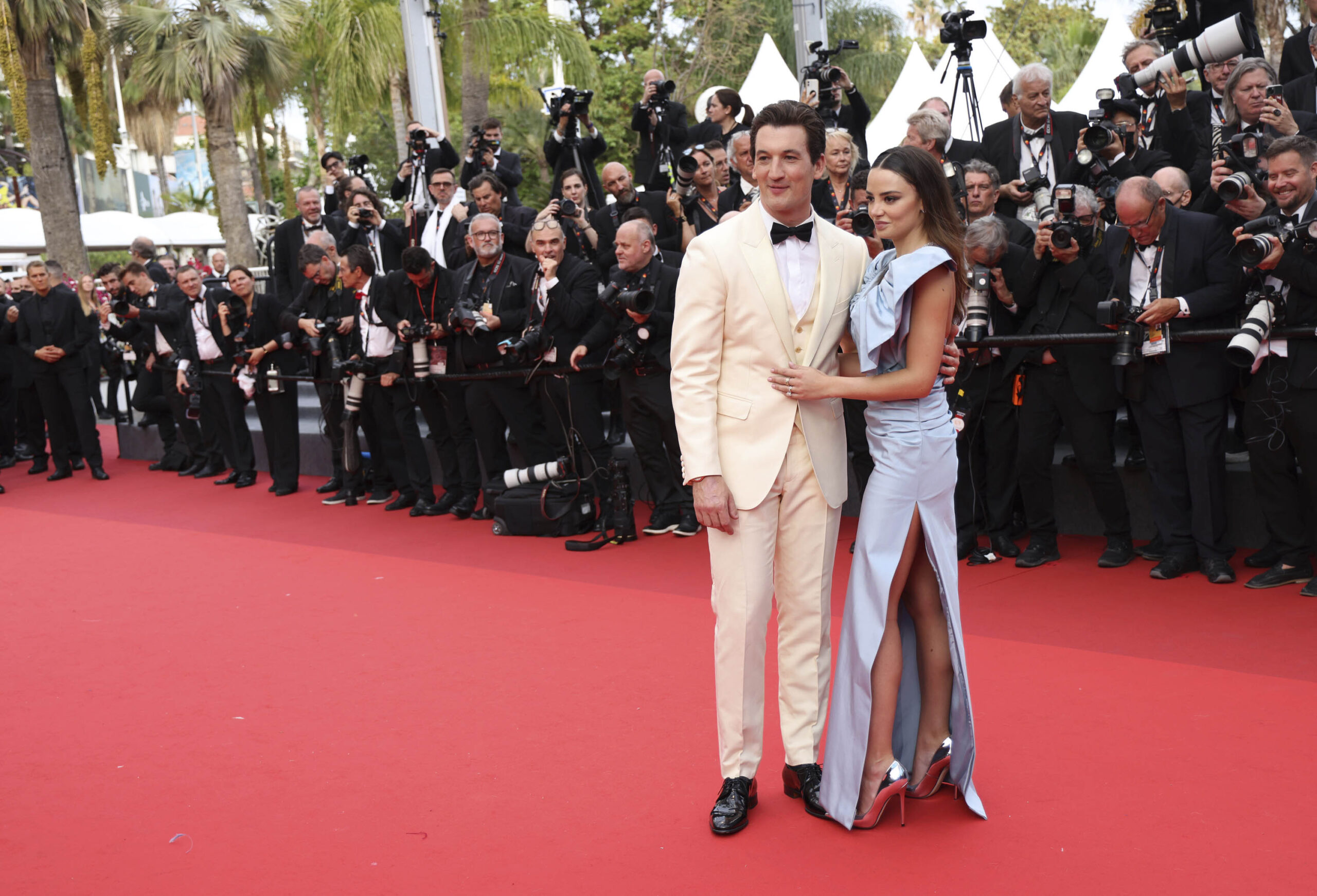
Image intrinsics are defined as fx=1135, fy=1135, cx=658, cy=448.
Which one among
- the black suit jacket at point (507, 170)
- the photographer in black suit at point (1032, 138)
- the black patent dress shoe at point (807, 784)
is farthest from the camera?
the black suit jacket at point (507, 170)

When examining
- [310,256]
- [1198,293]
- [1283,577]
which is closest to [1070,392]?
[1198,293]

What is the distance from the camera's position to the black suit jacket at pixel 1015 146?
261 inches

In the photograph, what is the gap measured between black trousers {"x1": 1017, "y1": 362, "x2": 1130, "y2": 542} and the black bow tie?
9.60 feet

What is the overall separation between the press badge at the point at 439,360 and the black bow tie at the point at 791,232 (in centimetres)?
502

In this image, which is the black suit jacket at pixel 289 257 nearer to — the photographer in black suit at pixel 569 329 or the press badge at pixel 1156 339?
the photographer in black suit at pixel 569 329

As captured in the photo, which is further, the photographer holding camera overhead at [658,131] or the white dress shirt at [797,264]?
the photographer holding camera overhead at [658,131]

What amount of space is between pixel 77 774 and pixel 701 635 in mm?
2448

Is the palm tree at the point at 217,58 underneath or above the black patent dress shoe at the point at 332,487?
above

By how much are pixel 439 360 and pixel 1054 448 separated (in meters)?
4.11

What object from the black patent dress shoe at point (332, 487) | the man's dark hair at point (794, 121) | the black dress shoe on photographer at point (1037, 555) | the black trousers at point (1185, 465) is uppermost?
the man's dark hair at point (794, 121)

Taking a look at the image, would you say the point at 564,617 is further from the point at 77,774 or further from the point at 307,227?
the point at 307,227

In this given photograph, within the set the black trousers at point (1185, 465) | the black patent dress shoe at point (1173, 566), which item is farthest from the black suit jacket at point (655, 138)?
the black patent dress shoe at point (1173, 566)

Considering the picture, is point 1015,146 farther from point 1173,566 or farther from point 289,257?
point 289,257

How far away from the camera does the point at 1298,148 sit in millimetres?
4715
